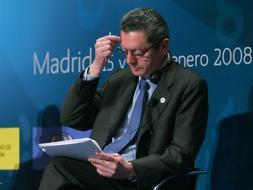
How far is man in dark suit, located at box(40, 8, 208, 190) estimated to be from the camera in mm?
2363

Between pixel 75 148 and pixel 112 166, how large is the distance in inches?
7.3

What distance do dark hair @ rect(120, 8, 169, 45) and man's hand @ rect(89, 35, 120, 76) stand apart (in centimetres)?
23

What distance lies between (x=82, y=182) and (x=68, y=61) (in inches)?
64.8

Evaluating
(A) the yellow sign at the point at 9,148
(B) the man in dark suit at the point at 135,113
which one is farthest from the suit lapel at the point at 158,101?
(A) the yellow sign at the point at 9,148

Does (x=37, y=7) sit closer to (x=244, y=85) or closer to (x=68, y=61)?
(x=68, y=61)

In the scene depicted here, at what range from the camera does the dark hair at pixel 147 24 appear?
253 cm

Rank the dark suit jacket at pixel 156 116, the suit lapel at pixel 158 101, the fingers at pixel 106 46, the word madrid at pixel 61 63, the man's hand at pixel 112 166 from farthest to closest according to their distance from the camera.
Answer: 1. the word madrid at pixel 61 63
2. the fingers at pixel 106 46
3. the suit lapel at pixel 158 101
4. the dark suit jacket at pixel 156 116
5. the man's hand at pixel 112 166

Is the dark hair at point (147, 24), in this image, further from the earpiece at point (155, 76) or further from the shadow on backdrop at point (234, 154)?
the shadow on backdrop at point (234, 154)

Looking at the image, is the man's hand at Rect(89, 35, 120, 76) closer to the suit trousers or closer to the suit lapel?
the suit lapel

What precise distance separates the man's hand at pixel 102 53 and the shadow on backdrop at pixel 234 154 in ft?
A: 3.04

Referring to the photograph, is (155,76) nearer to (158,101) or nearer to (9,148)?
(158,101)

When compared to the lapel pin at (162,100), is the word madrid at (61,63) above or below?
below

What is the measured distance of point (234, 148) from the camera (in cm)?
327

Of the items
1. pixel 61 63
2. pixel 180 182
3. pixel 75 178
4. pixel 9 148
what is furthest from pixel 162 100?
pixel 9 148
